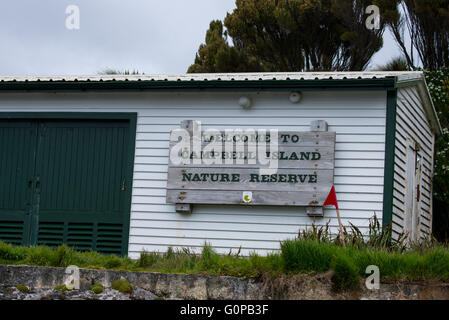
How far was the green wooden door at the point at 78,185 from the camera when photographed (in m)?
12.0

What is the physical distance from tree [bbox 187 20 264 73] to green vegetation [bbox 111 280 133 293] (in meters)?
19.3

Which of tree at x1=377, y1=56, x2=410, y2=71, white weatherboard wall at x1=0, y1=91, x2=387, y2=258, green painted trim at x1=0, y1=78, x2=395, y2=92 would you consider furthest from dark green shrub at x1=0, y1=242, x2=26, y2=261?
tree at x1=377, y1=56, x2=410, y2=71

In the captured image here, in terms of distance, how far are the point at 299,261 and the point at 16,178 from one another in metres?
5.84

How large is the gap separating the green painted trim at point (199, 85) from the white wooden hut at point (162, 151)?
17 millimetres

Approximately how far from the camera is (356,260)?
27.8ft

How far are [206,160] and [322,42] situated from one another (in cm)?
1714

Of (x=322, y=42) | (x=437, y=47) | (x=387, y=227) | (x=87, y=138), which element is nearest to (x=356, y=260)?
(x=387, y=227)

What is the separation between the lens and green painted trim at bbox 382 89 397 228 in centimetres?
1084

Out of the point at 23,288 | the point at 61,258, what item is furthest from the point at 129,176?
the point at 23,288

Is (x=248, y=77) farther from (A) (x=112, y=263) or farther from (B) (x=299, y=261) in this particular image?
(B) (x=299, y=261)

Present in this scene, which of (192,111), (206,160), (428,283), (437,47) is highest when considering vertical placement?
(437,47)

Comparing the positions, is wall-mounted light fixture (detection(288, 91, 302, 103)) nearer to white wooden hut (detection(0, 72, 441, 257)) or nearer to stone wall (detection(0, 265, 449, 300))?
white wooden hut (detection(0, 72, 441, 257))

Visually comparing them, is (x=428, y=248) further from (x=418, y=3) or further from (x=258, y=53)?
(x=258, y=53)

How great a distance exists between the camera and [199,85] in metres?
11.6
